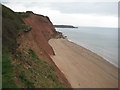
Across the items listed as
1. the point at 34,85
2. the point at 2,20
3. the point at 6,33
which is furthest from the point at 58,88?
the point at 2,20

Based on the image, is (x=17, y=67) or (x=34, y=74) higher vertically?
(x=17, y=67)

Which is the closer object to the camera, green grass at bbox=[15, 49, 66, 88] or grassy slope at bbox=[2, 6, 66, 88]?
grassy slope at bbox=[2, 6, 66, 88]

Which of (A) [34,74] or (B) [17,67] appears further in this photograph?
(A) [34,74]

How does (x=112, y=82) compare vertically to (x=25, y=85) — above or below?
below

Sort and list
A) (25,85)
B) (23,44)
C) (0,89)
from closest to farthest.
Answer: (0,89) → (25,85) → (23,44)

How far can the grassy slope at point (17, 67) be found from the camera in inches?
475

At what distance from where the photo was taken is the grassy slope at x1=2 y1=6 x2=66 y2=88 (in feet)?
39.6

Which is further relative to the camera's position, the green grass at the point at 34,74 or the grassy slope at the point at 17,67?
the green grass at the point at 34,74

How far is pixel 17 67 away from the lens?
13.4 meters

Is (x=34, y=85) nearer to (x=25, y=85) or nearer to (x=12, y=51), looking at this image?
(x=25, y=85)

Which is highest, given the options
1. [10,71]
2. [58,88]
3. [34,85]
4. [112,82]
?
[10,71]

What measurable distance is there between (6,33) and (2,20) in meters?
1.52

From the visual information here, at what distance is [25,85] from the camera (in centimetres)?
1226

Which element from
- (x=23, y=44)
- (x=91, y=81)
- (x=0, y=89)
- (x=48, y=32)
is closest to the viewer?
(x=0, y=89)
